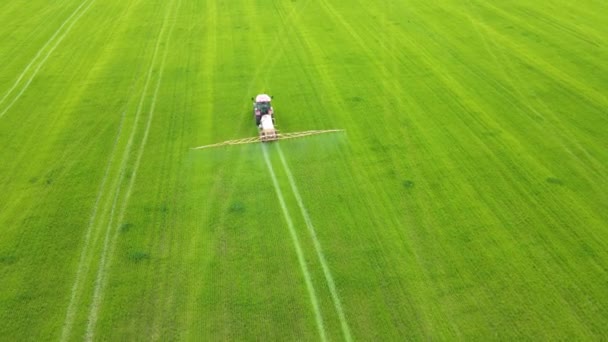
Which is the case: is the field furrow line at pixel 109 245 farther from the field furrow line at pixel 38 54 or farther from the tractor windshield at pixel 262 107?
the field furrow line at pixel 38 54

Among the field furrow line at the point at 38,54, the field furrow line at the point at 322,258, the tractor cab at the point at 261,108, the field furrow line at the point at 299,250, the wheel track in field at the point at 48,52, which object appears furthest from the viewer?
the field furrow line at the point at 38,54

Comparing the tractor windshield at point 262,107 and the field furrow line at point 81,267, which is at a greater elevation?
the tractor windshield at point 262,107

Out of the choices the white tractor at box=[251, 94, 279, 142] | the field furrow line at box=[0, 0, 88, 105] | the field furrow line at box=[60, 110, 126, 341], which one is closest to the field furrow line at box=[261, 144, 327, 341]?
the white tractor at box=[251, 94, 279, 142]

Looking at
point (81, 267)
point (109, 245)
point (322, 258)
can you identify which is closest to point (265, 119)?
point (322, 258)

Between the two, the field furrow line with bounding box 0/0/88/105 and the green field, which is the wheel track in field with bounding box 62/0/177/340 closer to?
the green field

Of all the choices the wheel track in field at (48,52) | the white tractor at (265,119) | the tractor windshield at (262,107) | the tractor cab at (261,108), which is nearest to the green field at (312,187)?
the wheel track in field at (48,52)

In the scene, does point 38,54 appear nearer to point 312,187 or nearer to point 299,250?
point 312,187
